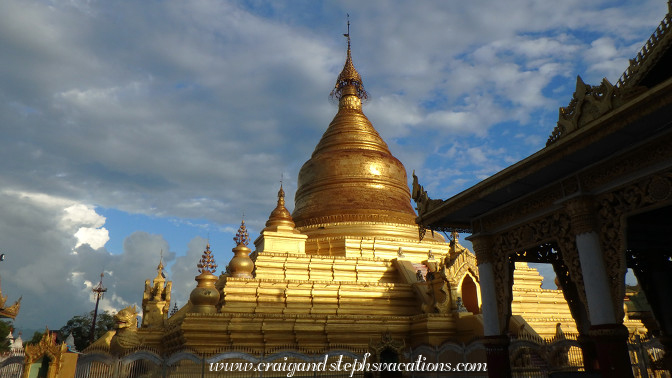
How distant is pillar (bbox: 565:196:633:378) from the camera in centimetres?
662

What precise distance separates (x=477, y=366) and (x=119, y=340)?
13.0 metres

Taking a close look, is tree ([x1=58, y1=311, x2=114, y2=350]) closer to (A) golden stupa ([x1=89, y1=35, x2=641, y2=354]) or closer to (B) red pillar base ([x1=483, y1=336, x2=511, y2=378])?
(A) golden stupa ([x1=89, y1=35, x2=641, y2=354])

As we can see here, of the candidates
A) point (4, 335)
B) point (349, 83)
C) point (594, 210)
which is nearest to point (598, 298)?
point (594, 210)

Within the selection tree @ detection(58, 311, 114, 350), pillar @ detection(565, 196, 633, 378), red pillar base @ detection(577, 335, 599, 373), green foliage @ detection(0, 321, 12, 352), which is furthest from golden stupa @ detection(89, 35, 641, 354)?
tree @ detection(58, 311, 114, 350)

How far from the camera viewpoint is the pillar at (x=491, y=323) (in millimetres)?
8773

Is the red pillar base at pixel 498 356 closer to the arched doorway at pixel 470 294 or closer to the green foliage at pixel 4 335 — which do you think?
the arched doorway at pixel 470 294

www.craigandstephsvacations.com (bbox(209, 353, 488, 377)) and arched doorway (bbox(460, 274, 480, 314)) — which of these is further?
arched doorway (bbox(460, 274, 480, 314))

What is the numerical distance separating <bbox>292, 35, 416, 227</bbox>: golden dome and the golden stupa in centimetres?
7

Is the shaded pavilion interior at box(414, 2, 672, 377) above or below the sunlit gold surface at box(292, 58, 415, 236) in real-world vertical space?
below

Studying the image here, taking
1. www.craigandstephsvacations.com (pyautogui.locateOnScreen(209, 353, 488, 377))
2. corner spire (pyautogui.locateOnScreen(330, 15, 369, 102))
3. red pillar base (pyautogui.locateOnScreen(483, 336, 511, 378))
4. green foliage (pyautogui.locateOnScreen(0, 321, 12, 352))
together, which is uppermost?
corner spire (pyautogui.locateOnScreen(330, 15, 369, 102))

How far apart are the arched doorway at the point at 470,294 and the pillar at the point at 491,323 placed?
37.9ft

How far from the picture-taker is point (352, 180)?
1146 inches

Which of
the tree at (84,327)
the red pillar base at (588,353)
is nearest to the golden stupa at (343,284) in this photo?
the red pillar base at (588,353)

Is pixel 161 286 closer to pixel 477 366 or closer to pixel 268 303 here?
pixel 268 303
